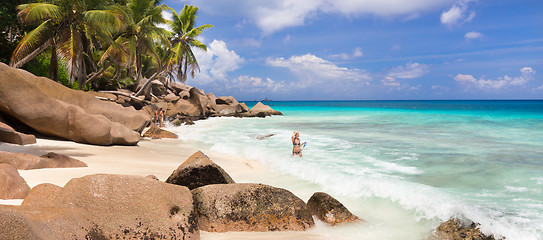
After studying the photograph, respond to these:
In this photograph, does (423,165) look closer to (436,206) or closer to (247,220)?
(436,206)

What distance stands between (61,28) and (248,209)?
18.4 meters

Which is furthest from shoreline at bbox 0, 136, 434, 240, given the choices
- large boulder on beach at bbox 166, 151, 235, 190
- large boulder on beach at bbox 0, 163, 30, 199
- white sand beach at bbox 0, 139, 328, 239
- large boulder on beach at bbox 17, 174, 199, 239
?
large boulder on beach at bbox 166, 151, 235, 190

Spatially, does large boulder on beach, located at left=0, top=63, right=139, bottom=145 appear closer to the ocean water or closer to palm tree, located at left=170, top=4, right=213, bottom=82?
the ocean water

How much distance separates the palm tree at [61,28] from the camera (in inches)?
643

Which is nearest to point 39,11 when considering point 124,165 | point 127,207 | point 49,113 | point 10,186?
point 49,113

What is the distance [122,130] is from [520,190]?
1053 centimetres

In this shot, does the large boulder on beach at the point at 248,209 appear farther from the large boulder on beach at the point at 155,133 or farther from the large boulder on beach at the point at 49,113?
the large boulder on beach at the point at 155,133

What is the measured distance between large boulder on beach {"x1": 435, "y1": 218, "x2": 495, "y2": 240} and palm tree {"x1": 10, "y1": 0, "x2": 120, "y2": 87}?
703 inches

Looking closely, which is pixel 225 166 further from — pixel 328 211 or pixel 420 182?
→ pixel 420 182

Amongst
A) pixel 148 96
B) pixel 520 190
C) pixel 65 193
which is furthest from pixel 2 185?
pixel 148 96

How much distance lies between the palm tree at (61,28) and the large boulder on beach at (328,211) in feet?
54.2

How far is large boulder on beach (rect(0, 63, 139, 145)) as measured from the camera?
8.23 metres

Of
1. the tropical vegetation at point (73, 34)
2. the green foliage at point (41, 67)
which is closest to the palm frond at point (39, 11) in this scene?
the tropical vegetation at point (73, 34)

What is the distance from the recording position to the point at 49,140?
8.98 meters
